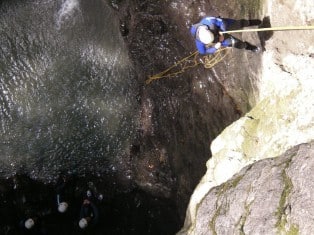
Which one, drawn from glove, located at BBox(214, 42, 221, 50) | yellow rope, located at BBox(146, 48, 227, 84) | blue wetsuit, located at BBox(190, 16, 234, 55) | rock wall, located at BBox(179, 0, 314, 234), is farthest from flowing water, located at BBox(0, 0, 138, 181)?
rock wall, located at BBox(179, 0, 314, 234)

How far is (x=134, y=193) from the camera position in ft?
30.2

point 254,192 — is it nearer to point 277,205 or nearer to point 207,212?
point 277,205

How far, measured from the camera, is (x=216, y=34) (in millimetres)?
6254

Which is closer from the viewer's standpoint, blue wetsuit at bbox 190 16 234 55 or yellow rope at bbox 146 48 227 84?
blue wetsuit at bbox 190 16 234 55

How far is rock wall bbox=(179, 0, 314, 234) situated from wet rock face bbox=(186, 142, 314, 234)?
Answer: 25 mm

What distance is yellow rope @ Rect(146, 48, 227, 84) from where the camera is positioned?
7234 mm

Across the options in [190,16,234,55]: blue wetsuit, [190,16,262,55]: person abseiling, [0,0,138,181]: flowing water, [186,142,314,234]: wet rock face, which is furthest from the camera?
[0,0,138,181]: flowing water

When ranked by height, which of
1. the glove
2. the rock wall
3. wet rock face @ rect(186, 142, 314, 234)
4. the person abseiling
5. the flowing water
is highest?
the flowing water

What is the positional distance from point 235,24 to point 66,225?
5954mm

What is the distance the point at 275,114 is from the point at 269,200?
1.54 metres

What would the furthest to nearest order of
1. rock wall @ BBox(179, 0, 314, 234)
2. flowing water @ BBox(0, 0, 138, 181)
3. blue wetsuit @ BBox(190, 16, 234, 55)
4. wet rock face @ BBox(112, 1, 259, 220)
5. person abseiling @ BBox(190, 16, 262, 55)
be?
flowing water @ BBox(0, 0, 138, 181), wet rock face @ BBox(112, 1, 259, 220), blue wetsuit @ BBox(190, 16, 234, 55), person abseiling @ BBox(190, 16, 262, 55), rock wall @ BBox(179, 0, 314, 234)

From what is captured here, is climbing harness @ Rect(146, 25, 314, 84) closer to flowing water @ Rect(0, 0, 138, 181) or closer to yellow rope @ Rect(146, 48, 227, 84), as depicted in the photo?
yellow rope @ Rect(146, 48, 227, 84)

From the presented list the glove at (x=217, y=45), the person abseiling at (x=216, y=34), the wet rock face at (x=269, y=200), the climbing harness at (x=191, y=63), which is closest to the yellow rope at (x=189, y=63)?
the climbing harness at (x=191, y=63)

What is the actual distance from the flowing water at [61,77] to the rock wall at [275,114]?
11.4 ft
